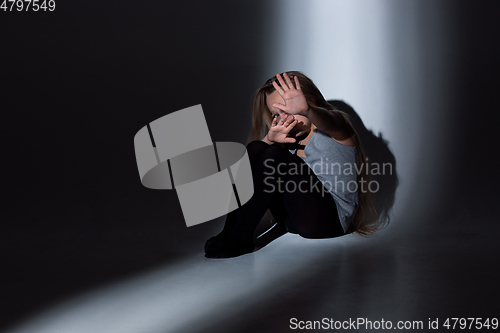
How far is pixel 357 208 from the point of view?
5.07 feet

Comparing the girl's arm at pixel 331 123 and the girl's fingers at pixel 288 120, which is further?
the girl's fingers at pixel 288 120

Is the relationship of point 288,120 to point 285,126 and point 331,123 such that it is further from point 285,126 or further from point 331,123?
point 331,123

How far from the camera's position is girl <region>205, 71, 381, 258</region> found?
1406 millimetres

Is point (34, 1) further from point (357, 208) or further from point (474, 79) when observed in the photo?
point (474, 79)

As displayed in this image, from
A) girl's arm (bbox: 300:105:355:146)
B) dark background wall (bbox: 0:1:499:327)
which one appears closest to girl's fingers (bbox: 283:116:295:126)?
girl's arm (bbox: 300:105:355:146)

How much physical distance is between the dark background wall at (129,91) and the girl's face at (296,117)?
16.4 inches

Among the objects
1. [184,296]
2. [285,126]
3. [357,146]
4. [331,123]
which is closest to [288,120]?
[285,126]

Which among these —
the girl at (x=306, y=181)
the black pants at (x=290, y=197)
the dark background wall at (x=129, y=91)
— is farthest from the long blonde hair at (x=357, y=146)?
the dark background wall at (x=129, y=91)

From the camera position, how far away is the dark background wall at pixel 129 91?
1836mm

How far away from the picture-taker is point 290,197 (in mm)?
1438

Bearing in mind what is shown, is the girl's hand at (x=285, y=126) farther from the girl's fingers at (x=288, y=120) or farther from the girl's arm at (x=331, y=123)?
the girl's arm at (x=331, y=123)

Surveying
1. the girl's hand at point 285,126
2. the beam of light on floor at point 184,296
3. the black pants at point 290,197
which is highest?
the girl's hand at point 285,126

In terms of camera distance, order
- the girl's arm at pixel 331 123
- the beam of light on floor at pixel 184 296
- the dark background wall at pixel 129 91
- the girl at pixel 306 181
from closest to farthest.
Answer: the beam of light on floor at pixel 184 296
the girl's arm at pixel 331 123
the girl at pixel 306 181
the dark background wall at pixel 129 91

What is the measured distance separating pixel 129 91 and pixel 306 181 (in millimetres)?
979
